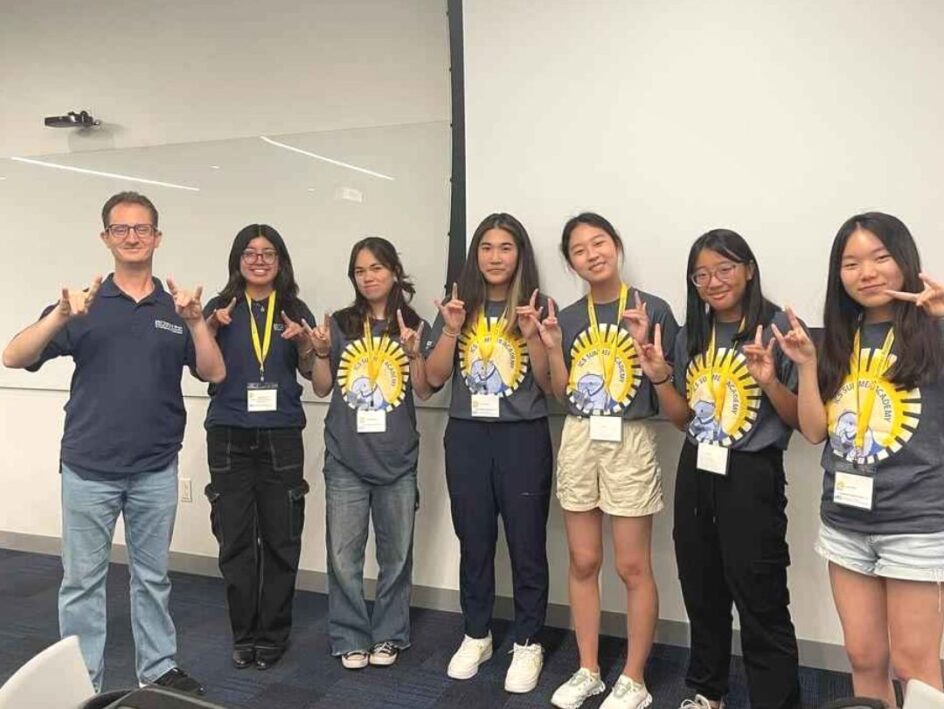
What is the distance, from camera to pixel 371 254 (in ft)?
8.76

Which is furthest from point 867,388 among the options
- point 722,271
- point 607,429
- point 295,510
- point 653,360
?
point 295,510

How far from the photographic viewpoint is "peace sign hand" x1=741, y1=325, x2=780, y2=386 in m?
1.97

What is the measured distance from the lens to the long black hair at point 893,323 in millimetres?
1719

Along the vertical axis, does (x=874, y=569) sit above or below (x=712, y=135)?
below

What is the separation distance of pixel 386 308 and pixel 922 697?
6.80ft

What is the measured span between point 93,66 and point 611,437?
3.20 meters

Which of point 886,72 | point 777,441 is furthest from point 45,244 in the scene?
point 886,72

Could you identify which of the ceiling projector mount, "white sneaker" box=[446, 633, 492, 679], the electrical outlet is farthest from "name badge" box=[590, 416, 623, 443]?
the ceiling projector mount

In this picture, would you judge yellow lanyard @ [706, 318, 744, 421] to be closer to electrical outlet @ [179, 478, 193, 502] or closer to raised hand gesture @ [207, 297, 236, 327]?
raised hand gesture @ [207, 297, 236, 327]

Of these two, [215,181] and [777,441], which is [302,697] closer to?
[777,441]

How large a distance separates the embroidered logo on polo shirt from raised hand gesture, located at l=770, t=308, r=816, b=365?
1.86m

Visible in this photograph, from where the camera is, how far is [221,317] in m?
2.65

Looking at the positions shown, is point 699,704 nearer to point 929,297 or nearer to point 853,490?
point 853,490

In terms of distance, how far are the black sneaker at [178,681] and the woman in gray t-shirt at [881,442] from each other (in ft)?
6.70
